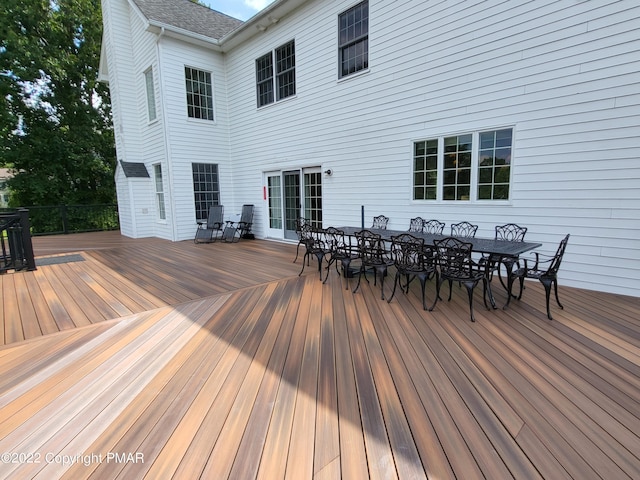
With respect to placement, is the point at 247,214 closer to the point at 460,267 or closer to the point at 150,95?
the point at 150,95

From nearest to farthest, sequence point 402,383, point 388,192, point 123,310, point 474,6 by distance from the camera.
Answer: point 402,383 → point 123,310 → point 474,6 → point 388,192

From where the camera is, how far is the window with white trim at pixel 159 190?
1018 centimetres

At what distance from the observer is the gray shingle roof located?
8914 millimetres

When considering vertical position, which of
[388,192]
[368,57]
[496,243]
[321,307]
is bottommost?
[321,307]

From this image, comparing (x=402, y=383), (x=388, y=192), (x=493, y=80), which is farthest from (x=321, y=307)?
(x=493, y=80)

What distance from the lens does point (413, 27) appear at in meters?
5.69

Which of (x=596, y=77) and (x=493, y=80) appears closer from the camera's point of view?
(x=596, y=77)

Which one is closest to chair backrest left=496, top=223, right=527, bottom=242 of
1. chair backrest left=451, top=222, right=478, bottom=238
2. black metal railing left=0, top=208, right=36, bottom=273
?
chair backrest left=451, top=222, right=478, bottom=238

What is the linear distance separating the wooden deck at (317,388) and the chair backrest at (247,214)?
5712mm

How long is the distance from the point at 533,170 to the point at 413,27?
3.35m

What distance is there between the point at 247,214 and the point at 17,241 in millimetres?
5336

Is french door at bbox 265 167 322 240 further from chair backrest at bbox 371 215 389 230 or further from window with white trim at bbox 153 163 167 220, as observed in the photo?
window with white trim at bbox 153 163 167 220

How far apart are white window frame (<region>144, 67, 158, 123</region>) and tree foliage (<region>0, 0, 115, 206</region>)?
7719mm

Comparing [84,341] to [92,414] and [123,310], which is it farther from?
[92,414]
